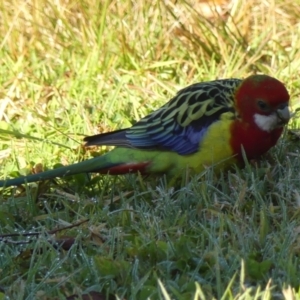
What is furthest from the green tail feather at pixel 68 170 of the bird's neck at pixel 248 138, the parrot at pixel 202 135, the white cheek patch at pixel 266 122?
the white cheek patch at pixel 266 122

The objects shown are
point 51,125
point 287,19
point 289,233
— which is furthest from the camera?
point 287,19

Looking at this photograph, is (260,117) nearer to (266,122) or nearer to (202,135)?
(266,122)

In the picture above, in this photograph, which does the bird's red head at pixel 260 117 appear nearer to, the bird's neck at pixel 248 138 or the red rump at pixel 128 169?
the bird's neck at pixel 248 138

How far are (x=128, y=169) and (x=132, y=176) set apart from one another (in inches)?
2.3

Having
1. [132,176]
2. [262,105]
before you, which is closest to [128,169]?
[132,176]

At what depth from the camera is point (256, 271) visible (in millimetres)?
2830

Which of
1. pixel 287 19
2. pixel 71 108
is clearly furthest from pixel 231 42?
pixel 71 108

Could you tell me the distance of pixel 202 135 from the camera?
3885 millimetres

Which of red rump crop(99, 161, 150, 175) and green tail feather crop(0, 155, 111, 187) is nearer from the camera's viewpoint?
green tail feather crop(0, 155, 111, 187)

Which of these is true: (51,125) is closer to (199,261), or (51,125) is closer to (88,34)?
(88,34)

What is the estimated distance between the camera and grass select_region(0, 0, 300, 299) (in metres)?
2.87

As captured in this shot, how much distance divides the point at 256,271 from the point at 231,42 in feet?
8.80

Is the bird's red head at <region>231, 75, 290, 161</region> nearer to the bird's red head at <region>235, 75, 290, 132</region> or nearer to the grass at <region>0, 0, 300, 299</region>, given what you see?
the bird's red head at <region>235, 75, 290, 132</region>

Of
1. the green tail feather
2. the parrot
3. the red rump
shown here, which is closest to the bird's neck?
the parrot
